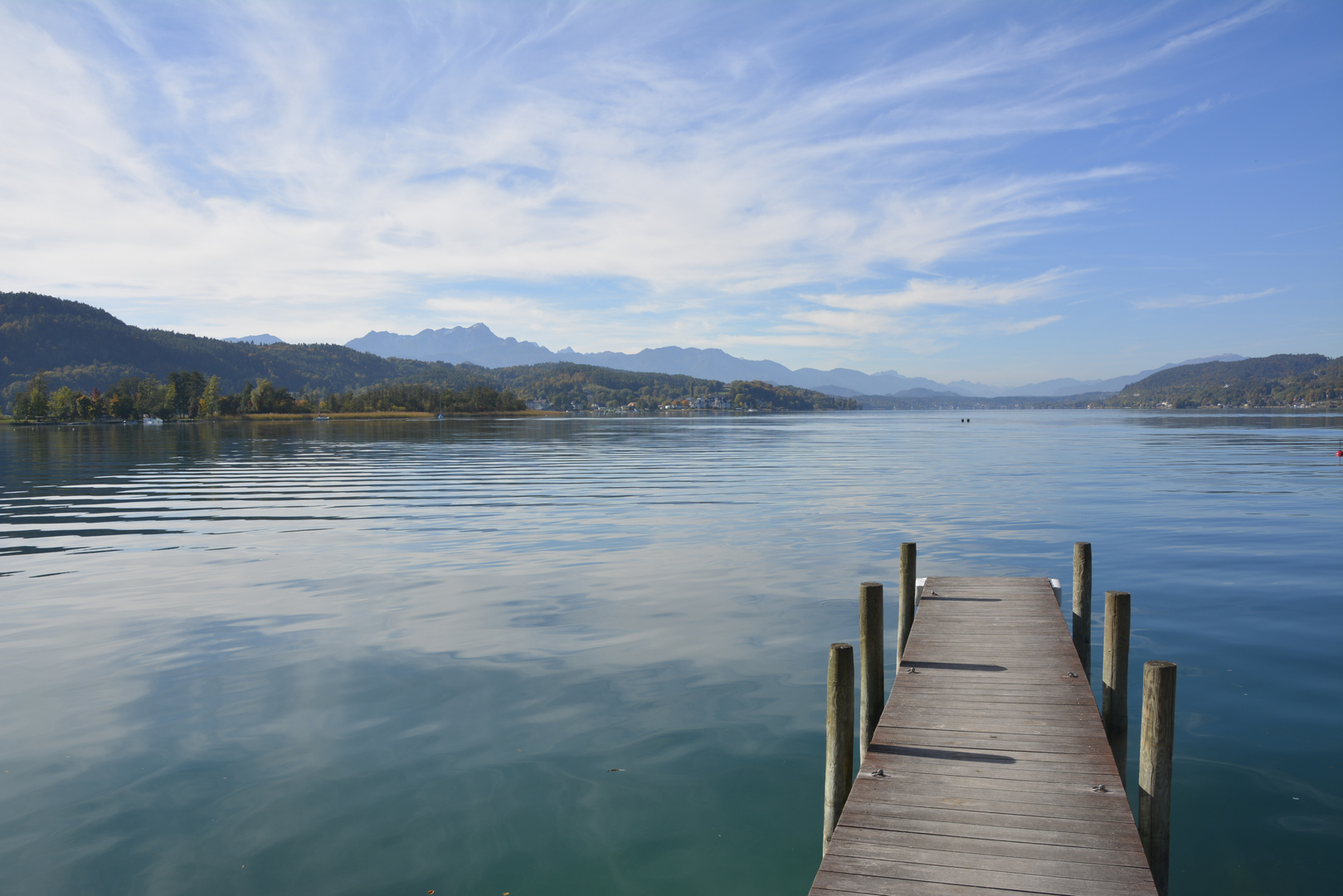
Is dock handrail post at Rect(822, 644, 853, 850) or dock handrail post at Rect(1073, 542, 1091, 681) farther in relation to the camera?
dock handrail post at Rect(1073, 542, 1091, 681)

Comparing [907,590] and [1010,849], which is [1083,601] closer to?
[907,590]

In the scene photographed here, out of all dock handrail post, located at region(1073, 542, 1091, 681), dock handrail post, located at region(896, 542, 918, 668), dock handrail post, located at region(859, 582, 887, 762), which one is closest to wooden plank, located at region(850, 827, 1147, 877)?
dock handrail post, located at region(859, 582, 887, 762)

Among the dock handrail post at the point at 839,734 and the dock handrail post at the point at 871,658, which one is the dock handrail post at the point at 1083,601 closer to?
the dock handrail post at the point at 871,658

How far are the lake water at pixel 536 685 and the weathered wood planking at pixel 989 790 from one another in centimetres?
138

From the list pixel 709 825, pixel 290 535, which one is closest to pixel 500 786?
pixel 709 825

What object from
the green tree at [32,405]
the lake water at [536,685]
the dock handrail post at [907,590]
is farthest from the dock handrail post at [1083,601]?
the green tree at [32,405]

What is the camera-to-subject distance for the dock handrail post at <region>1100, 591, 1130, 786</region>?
882 cm

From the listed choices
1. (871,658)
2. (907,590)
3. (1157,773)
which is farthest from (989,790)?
(907,590)

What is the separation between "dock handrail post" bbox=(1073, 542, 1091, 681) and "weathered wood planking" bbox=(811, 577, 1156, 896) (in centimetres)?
106

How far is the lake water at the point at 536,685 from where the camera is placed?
7809 millimetres

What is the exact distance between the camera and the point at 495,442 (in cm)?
8656

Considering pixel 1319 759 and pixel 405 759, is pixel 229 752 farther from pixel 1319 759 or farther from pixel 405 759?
pixel 1319 759

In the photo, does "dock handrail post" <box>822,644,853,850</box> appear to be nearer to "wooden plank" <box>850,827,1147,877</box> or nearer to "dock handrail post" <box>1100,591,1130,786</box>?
"wooden plank" <box>850,827,1147,877</box>

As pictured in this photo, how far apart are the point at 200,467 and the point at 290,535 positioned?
3467cm
